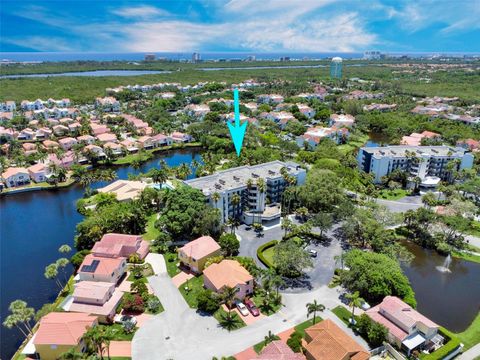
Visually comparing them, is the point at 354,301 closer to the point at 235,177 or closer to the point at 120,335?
the point at 120,335

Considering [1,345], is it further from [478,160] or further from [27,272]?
[478,160]

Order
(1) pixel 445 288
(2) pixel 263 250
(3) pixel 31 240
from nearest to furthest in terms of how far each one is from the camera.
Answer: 1. (1) pixel 445 288
2. (2) pixel 263 250
3. (3) pixel 31 240

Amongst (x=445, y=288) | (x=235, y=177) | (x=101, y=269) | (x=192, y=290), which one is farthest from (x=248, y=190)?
(x=445, y=288)

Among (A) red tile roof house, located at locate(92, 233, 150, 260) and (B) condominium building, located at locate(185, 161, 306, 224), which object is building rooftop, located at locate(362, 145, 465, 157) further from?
(A) red tile roof house, located at locate(92, 233, 150, 260)

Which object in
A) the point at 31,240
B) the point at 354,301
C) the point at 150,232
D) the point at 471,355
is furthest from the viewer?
the point at 31,240

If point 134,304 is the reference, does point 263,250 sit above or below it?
above

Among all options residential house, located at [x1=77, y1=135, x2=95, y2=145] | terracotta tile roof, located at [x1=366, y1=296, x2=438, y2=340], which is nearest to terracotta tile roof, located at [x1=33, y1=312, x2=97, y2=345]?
terracotta tile roof, located at [x1=366, y1=296, x2=438, y2=340]
